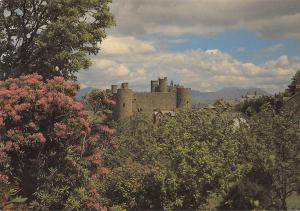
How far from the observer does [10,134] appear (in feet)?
42.8

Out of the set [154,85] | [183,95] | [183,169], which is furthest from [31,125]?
[154,85]

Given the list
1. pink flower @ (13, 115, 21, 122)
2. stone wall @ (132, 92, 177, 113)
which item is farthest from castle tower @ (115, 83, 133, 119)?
pink flower @ (13, 115, 21, 122)

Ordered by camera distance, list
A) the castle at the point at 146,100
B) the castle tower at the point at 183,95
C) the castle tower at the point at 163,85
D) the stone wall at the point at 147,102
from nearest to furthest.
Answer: the castle at the point at 146,100
the stone wall at the point at 147,102
the castle tower at the point at 183,95
the castle tower at the point at 163,85

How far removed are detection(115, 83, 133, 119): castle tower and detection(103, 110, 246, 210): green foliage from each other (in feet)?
183

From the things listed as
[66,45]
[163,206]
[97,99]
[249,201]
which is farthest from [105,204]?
[66,45]

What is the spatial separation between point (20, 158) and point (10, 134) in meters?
0.93

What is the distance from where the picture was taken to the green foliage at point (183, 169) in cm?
1443

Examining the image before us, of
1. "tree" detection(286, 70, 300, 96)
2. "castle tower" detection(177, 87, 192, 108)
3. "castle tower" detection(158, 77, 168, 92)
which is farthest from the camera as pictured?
"castle tower" detection(158, 77, 168, 92)

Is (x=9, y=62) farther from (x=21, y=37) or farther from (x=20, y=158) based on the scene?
(x=20, y=158)

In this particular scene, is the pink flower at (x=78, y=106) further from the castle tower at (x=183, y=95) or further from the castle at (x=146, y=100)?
the castle tower at (x=183, y=95)

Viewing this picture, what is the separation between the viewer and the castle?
73.3 meters

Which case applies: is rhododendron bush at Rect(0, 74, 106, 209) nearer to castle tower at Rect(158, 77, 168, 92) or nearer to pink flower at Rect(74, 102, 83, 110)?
pink flower at Rect(74, 102, 83, 110)

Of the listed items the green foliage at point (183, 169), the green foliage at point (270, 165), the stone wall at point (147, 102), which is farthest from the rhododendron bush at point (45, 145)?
the stone wall at point (147, 102)

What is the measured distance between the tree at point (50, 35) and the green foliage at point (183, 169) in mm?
5524
